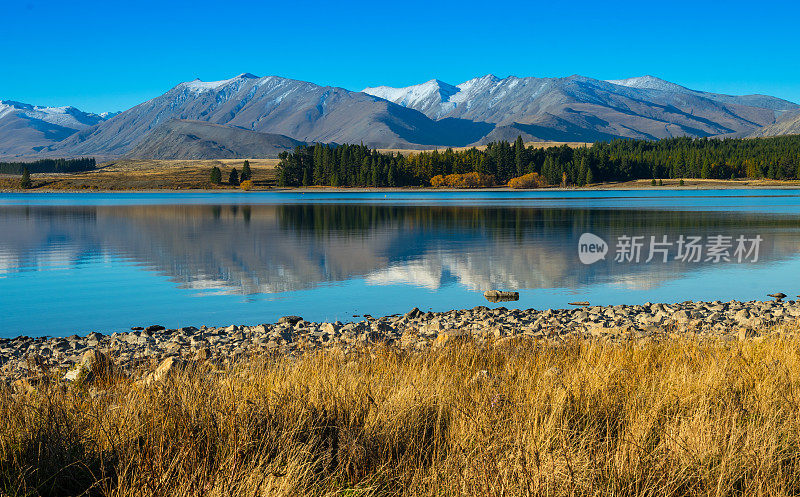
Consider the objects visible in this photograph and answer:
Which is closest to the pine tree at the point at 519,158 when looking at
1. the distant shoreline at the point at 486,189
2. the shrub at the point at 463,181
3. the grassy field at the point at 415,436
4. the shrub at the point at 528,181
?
the shrub at the point at 528,181

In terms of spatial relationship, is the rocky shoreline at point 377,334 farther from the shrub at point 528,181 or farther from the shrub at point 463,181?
the shrub at point 463,181

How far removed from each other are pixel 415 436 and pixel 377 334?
7.08m

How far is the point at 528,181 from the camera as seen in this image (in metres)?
165

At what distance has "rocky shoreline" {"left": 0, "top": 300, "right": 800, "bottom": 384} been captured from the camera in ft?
33.0

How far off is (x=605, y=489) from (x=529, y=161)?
578 feet

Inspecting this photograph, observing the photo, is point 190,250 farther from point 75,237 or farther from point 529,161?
point 529,161

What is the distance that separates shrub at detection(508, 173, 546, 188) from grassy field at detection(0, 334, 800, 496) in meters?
160

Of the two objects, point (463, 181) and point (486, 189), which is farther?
point (463, 181)

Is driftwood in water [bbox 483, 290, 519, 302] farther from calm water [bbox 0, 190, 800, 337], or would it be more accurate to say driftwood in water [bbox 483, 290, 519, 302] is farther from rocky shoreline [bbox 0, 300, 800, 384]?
rocky shoreline [bbox 0, 300, 800, 384]

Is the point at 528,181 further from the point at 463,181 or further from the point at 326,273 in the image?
the point at 326,273

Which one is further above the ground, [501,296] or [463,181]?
[463,181]

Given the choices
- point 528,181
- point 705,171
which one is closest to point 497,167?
Answer: point 528,181

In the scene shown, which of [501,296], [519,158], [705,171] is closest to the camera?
[501,296]

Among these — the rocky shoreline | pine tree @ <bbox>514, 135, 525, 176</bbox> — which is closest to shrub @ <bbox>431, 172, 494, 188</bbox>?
pine tree @ <bbox>514, 135, 525, 176</bbox>
